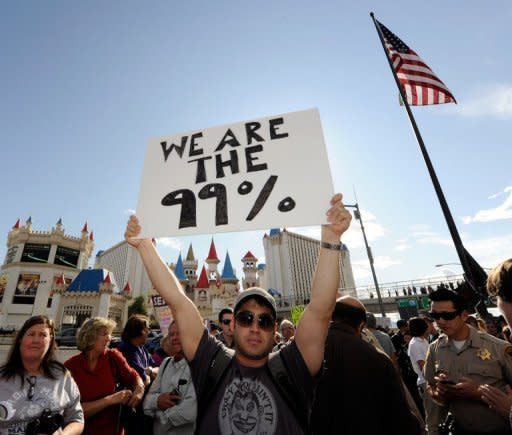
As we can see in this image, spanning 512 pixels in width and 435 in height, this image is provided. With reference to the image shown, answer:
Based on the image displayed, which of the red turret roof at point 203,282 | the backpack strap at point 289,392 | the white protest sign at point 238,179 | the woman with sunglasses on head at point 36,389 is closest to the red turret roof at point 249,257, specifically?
the red turret roof at point 203,282

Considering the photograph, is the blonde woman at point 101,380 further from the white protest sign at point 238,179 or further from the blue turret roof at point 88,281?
the blue turret roof at point 88,281

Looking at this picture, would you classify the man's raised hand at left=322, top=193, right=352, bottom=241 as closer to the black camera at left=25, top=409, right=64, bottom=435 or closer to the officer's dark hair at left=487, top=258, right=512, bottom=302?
the officer's dark hair at left=487, top=258, right=512, bottom=302

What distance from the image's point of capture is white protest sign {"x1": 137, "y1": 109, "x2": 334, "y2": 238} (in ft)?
7.50

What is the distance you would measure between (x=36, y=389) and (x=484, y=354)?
4.32 m

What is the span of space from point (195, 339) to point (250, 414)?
1.77 ft

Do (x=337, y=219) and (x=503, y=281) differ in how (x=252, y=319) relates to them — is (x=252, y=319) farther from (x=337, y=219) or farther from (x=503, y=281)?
(x=503, y=281)

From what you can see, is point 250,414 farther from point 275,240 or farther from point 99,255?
point 99,255

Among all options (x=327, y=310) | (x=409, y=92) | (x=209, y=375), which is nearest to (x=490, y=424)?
(x=327, y=310)

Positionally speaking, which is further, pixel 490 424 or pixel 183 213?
pixel 490 424

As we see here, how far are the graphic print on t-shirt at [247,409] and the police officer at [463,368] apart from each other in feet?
6.94

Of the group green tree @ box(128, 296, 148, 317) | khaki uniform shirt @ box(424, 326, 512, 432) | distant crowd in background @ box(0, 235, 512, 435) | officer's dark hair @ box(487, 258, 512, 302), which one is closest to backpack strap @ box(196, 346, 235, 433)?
distant crowd in background @ box(0, 235, 512, 435)

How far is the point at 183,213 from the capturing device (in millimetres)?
2541

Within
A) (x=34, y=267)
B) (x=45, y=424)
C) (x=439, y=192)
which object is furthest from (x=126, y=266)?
(x=45, y=424)

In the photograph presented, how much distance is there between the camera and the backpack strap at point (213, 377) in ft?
5.73
